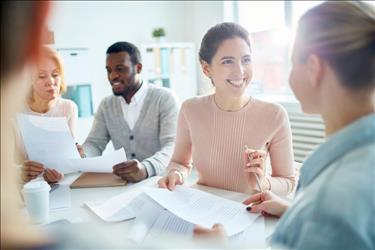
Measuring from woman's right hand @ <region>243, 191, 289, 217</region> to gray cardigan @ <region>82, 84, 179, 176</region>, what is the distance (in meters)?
0.90

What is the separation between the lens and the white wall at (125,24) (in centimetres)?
359

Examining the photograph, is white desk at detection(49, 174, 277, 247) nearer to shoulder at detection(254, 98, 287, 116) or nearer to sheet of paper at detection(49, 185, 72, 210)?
sheet of paper at detection(49, 185, 72, 210)

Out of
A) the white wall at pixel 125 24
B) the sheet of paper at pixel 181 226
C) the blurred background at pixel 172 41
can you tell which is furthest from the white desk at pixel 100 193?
the white wall at pixel 125 24

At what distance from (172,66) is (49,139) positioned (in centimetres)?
271

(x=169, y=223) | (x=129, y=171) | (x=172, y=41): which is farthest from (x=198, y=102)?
(x=172, y=41)

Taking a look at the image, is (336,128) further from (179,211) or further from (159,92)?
(159,92)

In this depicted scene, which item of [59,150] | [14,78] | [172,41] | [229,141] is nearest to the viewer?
Result: [14,78]

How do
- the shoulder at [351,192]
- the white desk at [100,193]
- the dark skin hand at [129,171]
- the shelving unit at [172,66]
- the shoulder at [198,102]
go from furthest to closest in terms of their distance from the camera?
the shelving unit at [172,66], the shoulder at [198,102], the dark skin hand at [129,171], the white desk at [100,193], the shoulder at [351,192]

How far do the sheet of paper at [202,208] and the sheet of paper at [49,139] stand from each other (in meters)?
0.39

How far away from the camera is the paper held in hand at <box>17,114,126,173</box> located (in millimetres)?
1370

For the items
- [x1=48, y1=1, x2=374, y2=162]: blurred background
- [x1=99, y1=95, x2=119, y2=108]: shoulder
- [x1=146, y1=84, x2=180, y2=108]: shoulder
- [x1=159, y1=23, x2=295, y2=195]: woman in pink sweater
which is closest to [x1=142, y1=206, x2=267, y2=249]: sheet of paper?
[x1=159, y1=23, x2=295, y2=195]: woman in pink sweater

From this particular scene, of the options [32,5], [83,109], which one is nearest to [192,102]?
[32,5]

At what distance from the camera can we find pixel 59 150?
4.65ft

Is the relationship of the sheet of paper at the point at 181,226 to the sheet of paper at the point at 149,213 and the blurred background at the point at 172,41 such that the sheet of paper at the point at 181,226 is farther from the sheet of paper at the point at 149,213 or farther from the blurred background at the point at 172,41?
the blurred background at the point at 172,41
